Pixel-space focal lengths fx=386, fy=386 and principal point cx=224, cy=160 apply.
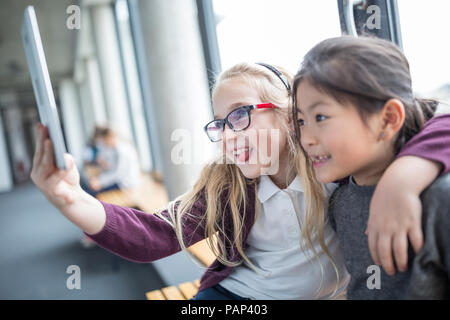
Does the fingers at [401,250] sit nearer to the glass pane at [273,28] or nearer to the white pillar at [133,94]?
the glass pane at [273,28]

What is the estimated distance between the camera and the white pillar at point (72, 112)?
1733 cm

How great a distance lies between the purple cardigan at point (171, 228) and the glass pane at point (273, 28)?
1.91ft

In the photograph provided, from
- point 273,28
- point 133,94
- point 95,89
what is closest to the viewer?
point 273,28

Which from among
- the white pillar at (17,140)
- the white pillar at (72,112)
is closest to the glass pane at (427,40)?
the white pillar at (17,140)

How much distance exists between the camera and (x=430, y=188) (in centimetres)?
86

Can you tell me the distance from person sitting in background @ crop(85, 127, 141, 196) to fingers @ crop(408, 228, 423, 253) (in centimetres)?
419

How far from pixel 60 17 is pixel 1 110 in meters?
7.73

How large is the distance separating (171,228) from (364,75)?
77 centimetres

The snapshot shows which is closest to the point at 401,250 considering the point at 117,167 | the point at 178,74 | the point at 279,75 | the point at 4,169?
the point at 279,75

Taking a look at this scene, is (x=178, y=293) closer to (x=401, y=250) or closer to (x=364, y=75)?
(x=401, y=250)

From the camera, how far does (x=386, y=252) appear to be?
2.90 ft

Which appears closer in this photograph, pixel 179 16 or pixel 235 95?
pixel 235 95
